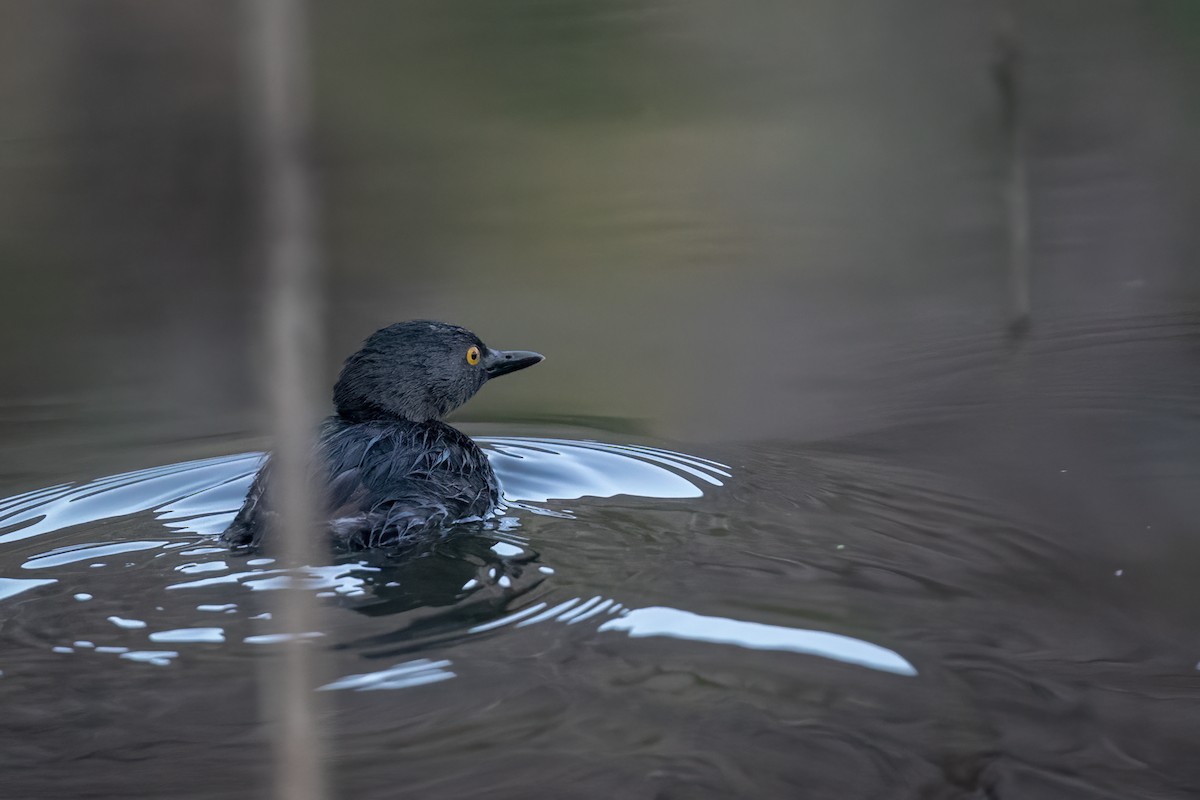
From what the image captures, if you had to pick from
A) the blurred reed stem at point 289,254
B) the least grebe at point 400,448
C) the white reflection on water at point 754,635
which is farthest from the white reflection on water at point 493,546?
the blurred reed stem at point 289,254

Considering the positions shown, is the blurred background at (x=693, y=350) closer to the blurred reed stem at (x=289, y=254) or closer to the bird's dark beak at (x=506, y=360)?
the blurred reed stem at (x=289, y=254)

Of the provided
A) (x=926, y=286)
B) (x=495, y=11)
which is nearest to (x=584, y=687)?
(x=926, y=286)

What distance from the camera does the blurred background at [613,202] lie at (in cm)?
718

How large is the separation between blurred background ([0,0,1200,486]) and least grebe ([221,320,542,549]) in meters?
0.84

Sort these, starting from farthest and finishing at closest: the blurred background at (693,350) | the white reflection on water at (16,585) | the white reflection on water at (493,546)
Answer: the white reflection on water at (16,585)
the white reflection on water at (493,546)
the blurred background at (693,350)

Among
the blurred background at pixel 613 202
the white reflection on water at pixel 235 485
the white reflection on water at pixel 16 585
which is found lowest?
the white reflection on water at pixel 16 585

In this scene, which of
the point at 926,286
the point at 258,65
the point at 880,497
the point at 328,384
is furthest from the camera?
the point at 926,286

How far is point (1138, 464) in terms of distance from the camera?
5.27m

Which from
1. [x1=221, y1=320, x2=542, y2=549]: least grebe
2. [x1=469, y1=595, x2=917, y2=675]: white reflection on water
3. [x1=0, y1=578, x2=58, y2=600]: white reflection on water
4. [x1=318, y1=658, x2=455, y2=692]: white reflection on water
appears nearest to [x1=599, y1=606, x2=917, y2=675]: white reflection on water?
[x1=469, y1=595, x2=917, y2=675]: white reflection on water

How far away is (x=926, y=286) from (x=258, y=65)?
21.5 feet

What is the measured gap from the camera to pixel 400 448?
5336 millimetres

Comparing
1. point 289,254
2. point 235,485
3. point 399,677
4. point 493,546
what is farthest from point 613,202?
point 289,254

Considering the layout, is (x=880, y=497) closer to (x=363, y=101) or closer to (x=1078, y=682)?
(x=1078, y=682)

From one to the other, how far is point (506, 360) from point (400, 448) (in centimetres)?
106
